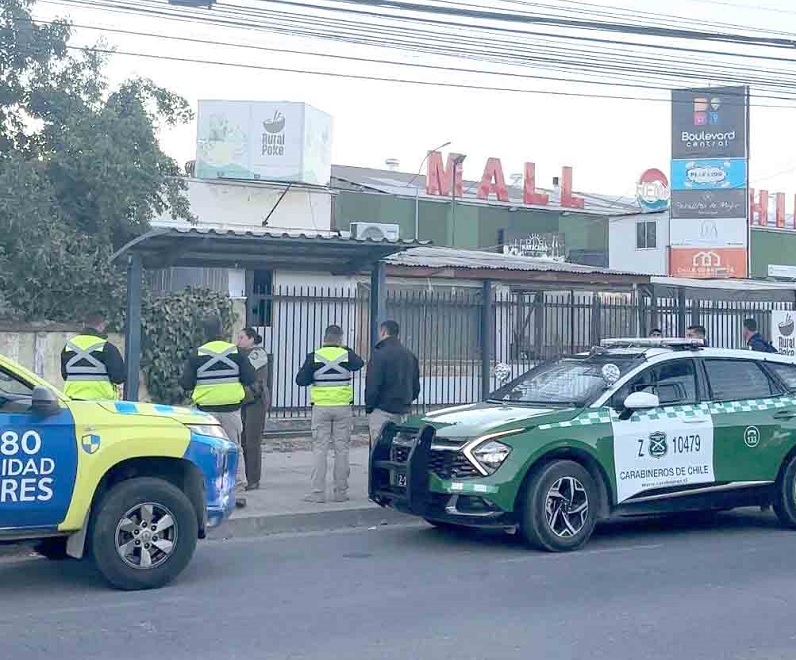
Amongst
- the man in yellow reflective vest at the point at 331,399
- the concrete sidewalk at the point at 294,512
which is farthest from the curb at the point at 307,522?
the man in yellow reflective vest at the point at 331,399

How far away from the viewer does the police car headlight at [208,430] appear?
315 inches

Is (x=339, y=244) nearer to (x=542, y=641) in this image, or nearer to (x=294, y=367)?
(x=294, y=367)

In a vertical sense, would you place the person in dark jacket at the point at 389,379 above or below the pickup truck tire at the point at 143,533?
above

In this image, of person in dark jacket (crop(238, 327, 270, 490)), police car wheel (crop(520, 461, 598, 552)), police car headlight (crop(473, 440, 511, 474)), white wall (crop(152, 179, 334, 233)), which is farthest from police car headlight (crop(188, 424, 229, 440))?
white wall (crop(152, 179, 334, 233))

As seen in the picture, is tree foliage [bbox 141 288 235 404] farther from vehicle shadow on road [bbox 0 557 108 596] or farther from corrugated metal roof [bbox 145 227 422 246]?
vehicle shadow on road [bbox 0 557 108 596]

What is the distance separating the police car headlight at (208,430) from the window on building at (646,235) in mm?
38470

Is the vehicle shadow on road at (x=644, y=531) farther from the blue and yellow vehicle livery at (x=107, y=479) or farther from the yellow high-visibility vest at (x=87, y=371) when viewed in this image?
the yellow high-visibility vest at (x=87, y=371)

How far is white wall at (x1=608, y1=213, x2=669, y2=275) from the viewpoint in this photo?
4469 cm

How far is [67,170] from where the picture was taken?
17.6 m

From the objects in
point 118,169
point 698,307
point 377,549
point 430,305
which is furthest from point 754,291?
point 377,549

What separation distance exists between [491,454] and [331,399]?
105 inches

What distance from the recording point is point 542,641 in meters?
6.41

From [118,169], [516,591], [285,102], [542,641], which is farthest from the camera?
[285,102]

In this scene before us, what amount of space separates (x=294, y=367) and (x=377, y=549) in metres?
7.84
